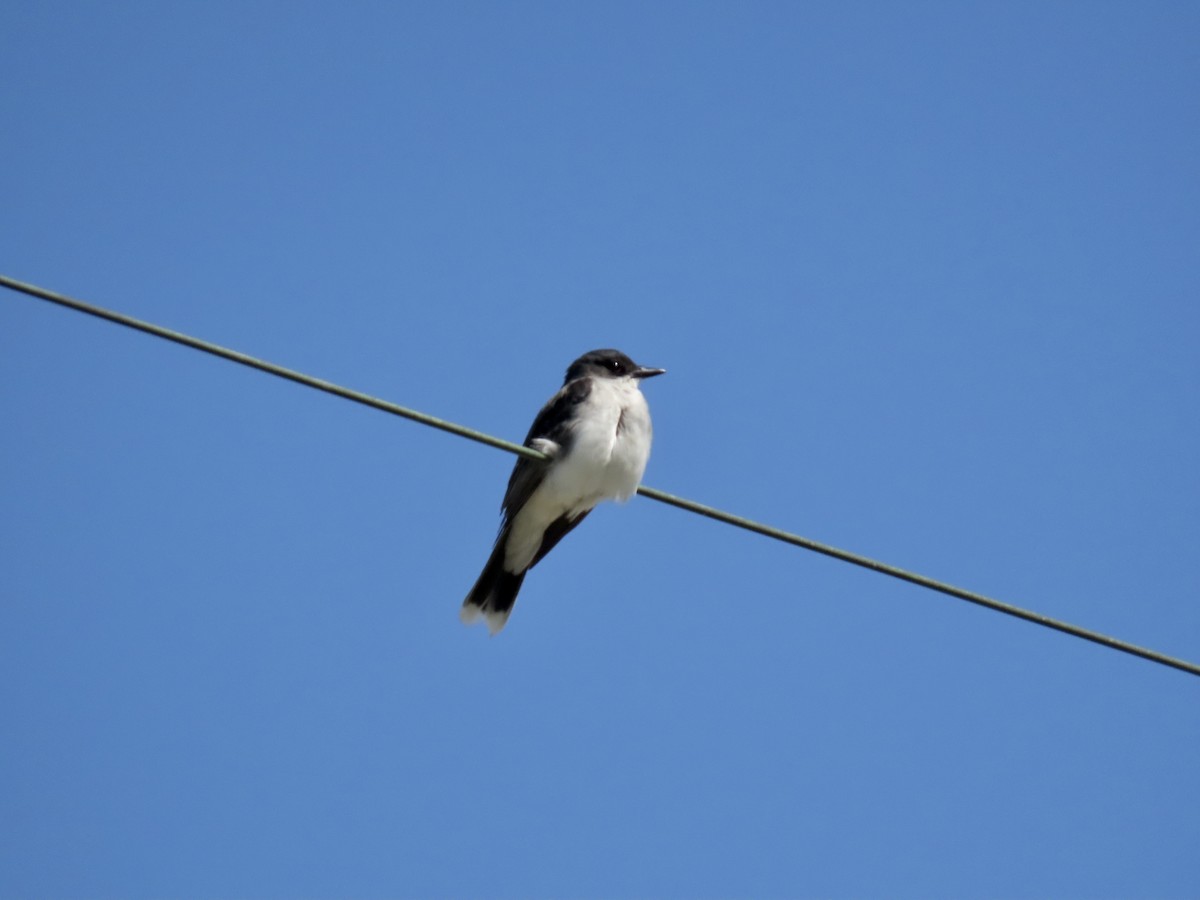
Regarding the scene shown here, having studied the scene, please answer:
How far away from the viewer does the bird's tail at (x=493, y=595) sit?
27.5ft

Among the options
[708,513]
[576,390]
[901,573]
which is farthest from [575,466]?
[901,573]

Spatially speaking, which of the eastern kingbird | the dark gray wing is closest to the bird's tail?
the eastern kingbird

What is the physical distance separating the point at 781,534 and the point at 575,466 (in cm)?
244

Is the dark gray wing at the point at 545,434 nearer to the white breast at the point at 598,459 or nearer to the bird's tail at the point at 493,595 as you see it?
the white breast at the point at 598,459

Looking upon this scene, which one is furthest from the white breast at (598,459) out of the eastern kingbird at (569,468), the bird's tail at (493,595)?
the bird's tail at (493,595)

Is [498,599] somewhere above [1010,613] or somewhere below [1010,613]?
below

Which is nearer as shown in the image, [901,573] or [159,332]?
[159,332]

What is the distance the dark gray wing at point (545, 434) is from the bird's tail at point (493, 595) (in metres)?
0.35

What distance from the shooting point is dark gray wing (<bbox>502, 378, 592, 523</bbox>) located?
7801 millimetres

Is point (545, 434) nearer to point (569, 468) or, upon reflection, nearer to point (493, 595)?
point (569, 468)

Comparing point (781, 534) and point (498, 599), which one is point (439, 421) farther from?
point (498, 599)

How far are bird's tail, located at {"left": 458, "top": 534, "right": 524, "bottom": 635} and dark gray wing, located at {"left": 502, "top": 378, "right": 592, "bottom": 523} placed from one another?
0.35 meters

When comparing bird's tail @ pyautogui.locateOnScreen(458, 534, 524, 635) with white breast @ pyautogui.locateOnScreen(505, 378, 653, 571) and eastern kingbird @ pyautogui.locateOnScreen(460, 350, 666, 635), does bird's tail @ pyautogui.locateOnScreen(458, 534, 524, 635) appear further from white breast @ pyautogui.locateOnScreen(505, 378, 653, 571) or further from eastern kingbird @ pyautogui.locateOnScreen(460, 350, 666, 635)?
white breast @ pyautogui.locateOnScreen(505, 378, 653, 571)

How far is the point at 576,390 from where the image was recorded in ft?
26.3
